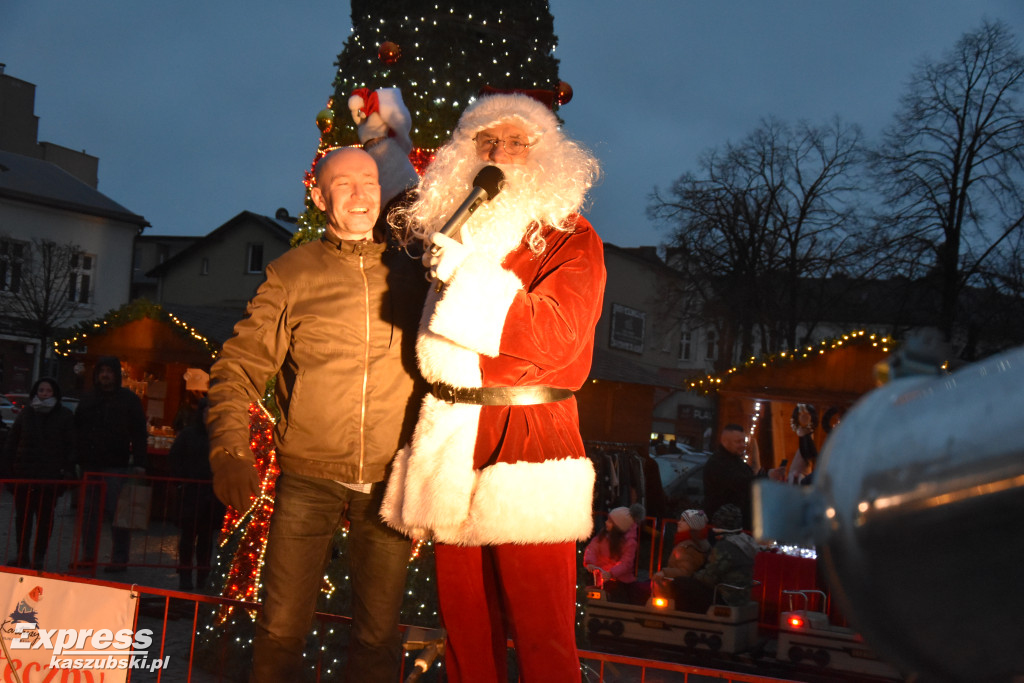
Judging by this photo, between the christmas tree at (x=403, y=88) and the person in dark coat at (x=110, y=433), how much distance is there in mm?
3674

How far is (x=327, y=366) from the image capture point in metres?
2.97

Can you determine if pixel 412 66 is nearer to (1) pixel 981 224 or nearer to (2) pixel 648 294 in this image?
(1) pixel 981 224

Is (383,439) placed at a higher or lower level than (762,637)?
higher

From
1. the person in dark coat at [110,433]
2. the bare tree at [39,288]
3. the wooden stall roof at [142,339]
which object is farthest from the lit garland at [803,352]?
the bare tree at [39,288]

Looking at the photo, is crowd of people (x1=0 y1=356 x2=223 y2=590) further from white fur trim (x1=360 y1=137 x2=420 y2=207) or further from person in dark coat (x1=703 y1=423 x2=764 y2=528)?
white fur trim (x1=360 y1=137 x2=420 y2=207)

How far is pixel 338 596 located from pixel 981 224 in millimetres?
16040

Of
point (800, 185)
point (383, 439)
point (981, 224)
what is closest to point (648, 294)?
point (800, 185)

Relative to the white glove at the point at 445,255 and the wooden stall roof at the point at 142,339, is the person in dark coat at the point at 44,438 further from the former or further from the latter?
the wooden stall roof at the point at 142,339

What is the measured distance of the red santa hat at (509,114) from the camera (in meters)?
3.08

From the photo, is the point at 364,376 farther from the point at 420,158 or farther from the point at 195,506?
the point at 195,506

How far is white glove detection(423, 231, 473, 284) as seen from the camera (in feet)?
8.16

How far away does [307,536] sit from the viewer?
2.91 metres

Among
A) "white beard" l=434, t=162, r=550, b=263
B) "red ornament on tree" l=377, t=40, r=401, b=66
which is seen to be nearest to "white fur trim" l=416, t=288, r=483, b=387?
"white beard" l=434, t=162, r=550, b=263

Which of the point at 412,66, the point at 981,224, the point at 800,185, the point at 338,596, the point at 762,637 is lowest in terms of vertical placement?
the point at 762,637
